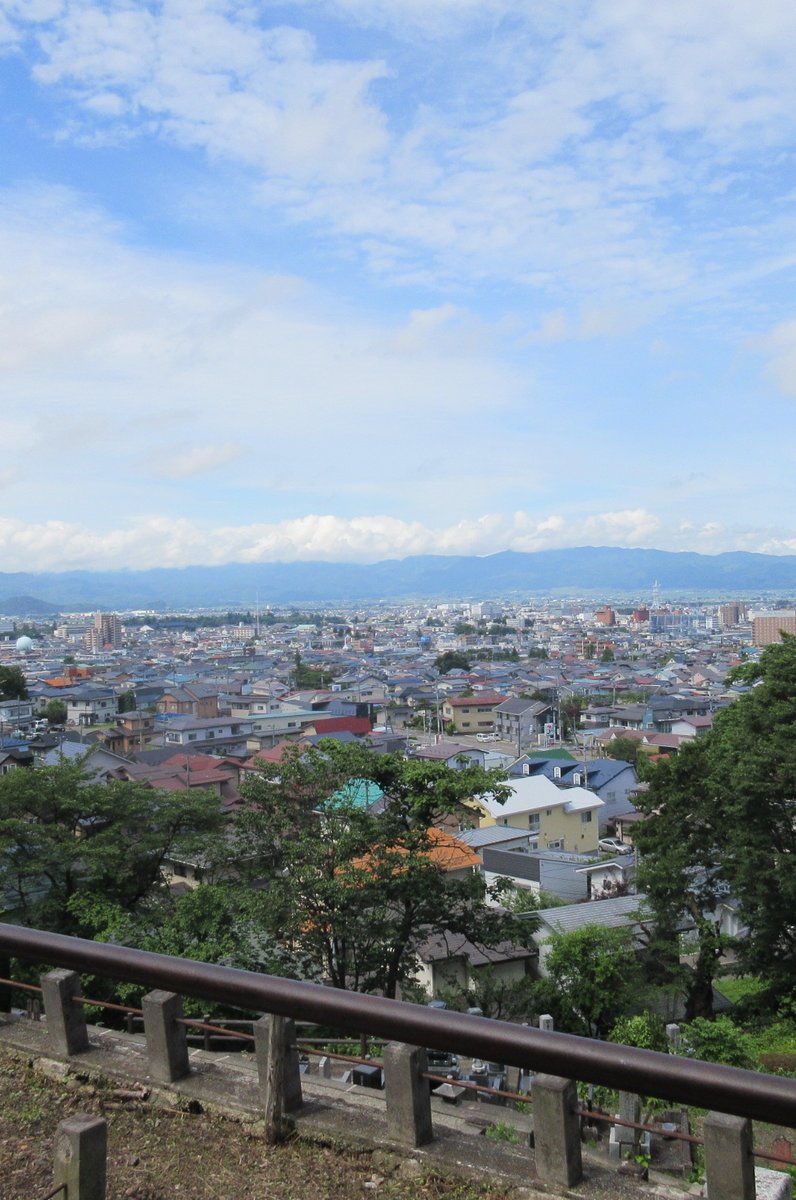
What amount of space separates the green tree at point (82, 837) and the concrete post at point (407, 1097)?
7411 mm

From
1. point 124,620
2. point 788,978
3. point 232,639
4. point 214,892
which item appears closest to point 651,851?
point 788,978

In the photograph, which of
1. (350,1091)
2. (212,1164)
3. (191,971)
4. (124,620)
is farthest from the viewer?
(124,620)

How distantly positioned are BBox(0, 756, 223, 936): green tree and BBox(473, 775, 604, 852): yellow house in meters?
9.11

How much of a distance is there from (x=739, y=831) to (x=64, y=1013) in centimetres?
798

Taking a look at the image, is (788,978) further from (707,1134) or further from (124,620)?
(124,620)

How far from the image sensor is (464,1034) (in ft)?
3.84

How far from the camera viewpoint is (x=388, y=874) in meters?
7.04

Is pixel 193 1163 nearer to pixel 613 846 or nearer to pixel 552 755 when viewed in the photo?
pixel 613 846

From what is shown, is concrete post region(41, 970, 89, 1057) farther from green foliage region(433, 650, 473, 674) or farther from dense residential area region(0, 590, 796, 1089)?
green foliage region(433, 650, 473, 674)

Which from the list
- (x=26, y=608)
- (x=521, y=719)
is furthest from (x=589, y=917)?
(x=26, y=608)

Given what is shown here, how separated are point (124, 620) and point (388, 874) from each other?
102369 mm

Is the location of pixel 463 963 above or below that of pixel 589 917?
above

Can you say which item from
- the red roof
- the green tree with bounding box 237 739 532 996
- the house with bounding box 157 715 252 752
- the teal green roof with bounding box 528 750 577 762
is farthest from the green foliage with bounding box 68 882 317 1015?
the house with bounding box 157 715 252 752

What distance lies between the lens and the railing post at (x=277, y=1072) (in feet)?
5.17
